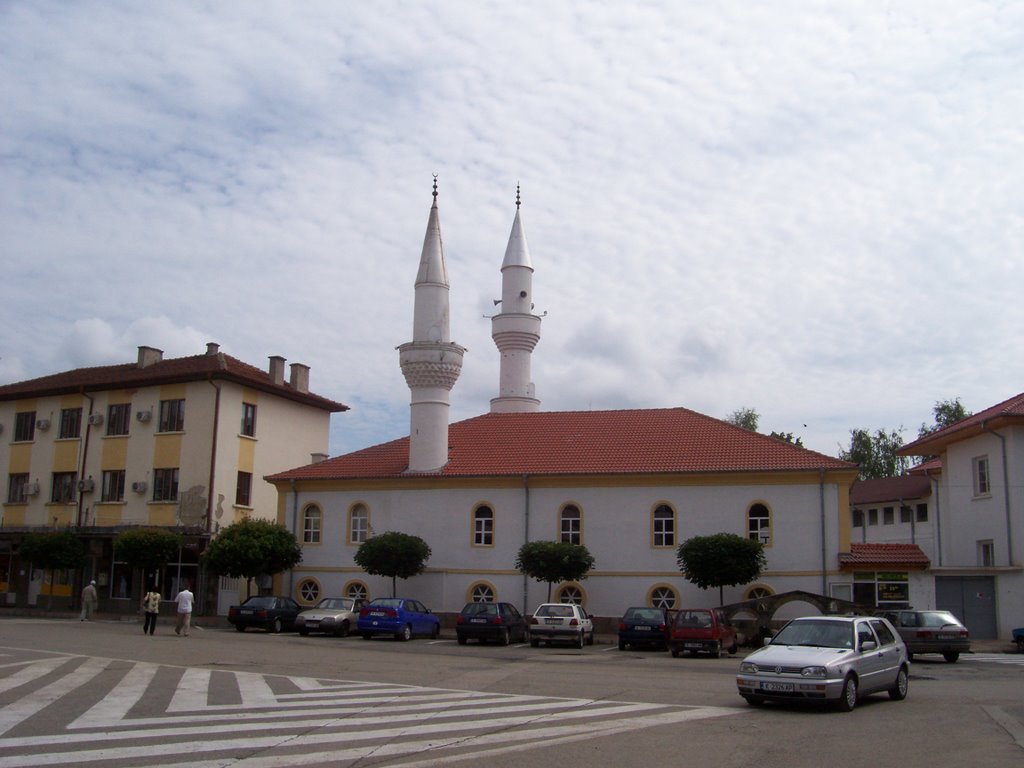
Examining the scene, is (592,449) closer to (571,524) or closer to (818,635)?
(571,524)

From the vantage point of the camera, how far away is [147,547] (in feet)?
127

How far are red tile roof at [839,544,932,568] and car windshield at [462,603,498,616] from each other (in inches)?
470

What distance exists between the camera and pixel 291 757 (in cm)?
1008

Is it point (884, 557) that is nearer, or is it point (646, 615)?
point (646, 615)

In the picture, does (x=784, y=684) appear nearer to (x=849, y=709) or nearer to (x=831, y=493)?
(x=849, y=709)

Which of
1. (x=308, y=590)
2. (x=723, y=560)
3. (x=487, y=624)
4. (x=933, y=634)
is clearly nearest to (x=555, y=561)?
(x=487, y=624)

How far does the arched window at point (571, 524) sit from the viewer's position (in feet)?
119

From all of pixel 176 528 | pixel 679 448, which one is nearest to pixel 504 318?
pixel 679 448

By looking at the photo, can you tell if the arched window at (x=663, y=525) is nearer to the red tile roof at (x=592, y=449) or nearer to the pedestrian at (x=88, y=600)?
the red tile roof at (x=592, y=449)

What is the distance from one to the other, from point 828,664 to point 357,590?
26871 mm

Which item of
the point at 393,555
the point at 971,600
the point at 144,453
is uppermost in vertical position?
the point at 144,453

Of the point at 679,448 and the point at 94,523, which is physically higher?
the point at 679,448

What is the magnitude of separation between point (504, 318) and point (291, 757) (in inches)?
1549

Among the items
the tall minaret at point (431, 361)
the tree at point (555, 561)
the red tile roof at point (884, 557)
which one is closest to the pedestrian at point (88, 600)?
the tall minaret at point (431, 361)
